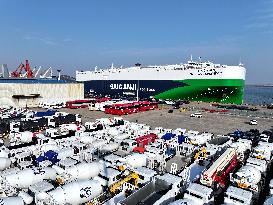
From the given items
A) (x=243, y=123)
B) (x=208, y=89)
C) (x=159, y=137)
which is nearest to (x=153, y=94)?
(x=208, y=89)

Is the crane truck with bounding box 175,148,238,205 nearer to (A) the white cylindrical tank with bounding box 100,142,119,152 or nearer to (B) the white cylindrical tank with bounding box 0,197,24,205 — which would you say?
(B) the white cylindrical tank with bounding box 0,197,24,205

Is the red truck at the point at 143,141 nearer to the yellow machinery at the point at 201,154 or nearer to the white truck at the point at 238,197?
the yellow machinery at the point at 201,154

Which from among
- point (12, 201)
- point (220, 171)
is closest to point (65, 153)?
point (12, 201)

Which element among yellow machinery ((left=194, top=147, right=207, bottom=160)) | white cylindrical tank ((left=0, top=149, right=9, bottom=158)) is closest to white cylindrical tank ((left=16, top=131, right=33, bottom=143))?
white cylindrical tank ((left=0, top=149, right=9, bottom=158))

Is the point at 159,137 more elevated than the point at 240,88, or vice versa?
the point at 240,88

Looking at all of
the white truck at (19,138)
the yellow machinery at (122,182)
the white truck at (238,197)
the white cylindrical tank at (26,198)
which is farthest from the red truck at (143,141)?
the white truck at (19,138)

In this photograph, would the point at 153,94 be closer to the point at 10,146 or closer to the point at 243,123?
the point at 243,123
